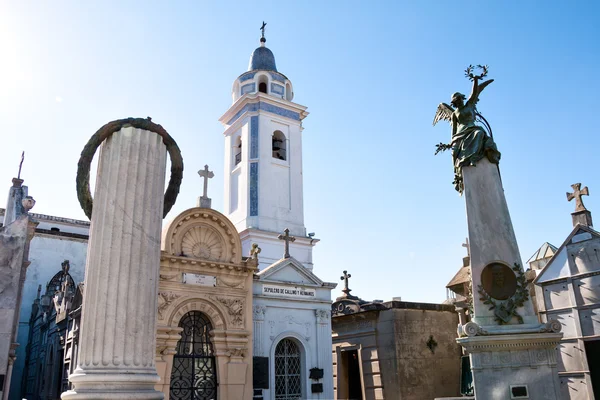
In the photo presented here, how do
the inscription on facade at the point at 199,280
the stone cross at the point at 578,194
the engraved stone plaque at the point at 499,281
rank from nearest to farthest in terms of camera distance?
1. the engraved stone plaque at the point at 499,281
2. the stone cross at the point at 578,194
3. the inscription on facade at the point at 199,280

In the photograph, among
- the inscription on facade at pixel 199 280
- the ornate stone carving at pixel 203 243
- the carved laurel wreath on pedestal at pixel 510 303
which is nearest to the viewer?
the carved laurel wreath on pedestal at pixel 510 303

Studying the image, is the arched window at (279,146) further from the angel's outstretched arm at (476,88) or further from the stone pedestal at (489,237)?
the stone pedestal at (489,237)

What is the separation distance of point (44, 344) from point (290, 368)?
9.72m

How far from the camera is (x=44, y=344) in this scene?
1875 centimetres

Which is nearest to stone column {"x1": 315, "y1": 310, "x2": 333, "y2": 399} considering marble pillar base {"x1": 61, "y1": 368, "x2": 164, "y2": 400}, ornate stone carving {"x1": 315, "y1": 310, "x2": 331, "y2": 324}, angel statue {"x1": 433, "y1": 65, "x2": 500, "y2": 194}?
ornate stone carving {"x1": 315, "y1": 310, "x2": 331, "y2": 324}

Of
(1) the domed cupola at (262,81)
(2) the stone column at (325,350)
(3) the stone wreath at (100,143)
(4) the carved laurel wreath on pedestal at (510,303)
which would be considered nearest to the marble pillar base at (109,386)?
(3) the stone wreath at (100,143)

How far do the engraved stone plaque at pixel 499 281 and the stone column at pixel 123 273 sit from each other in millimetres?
5807

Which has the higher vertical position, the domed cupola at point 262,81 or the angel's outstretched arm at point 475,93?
the domed cupola at point 262,81

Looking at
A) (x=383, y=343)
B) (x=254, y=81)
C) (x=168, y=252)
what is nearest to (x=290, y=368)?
(x=383, y=343)

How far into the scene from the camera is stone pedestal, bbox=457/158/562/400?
7961mm

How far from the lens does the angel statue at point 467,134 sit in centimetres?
940

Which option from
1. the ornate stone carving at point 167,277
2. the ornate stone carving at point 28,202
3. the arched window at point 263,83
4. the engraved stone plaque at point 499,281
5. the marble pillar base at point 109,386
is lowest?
the marble pillar base at point 109,386

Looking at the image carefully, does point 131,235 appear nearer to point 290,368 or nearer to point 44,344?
point 290,368

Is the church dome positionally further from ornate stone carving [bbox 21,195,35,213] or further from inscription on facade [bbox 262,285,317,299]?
ornate stone carving [bbox 21,195,35,213]
